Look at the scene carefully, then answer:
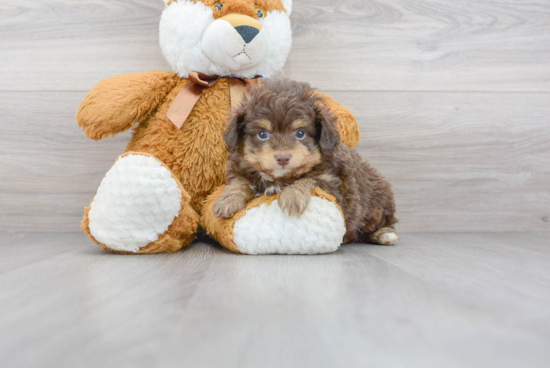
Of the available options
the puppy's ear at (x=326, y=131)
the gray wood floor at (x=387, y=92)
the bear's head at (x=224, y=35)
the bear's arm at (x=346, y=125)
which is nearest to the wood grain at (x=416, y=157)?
the gray wood floor at (x=387, y=92)

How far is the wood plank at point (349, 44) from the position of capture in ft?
4.68

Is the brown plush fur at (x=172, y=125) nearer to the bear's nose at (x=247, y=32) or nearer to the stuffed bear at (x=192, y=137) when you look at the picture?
the stuffed bear at (x=192, y=137)

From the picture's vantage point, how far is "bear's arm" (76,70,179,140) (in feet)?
3.60

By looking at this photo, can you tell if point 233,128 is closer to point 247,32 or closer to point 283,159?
point 283,159

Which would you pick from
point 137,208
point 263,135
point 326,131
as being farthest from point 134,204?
point 326,131

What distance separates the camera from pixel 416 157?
1.49m

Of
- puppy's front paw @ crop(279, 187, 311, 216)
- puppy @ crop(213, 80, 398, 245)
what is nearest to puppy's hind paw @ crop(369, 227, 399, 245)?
puppy @ crop(213, 80, 398, 245)

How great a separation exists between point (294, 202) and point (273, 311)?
40cm

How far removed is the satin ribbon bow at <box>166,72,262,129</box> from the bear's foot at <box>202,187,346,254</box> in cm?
33

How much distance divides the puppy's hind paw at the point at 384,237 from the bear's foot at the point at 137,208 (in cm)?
57

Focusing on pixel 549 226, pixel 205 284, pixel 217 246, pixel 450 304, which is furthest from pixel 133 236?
pixel 549 226

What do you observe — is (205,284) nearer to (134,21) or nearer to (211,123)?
(211,123)

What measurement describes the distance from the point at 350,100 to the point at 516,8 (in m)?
0.69

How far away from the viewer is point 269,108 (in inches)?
38.2
